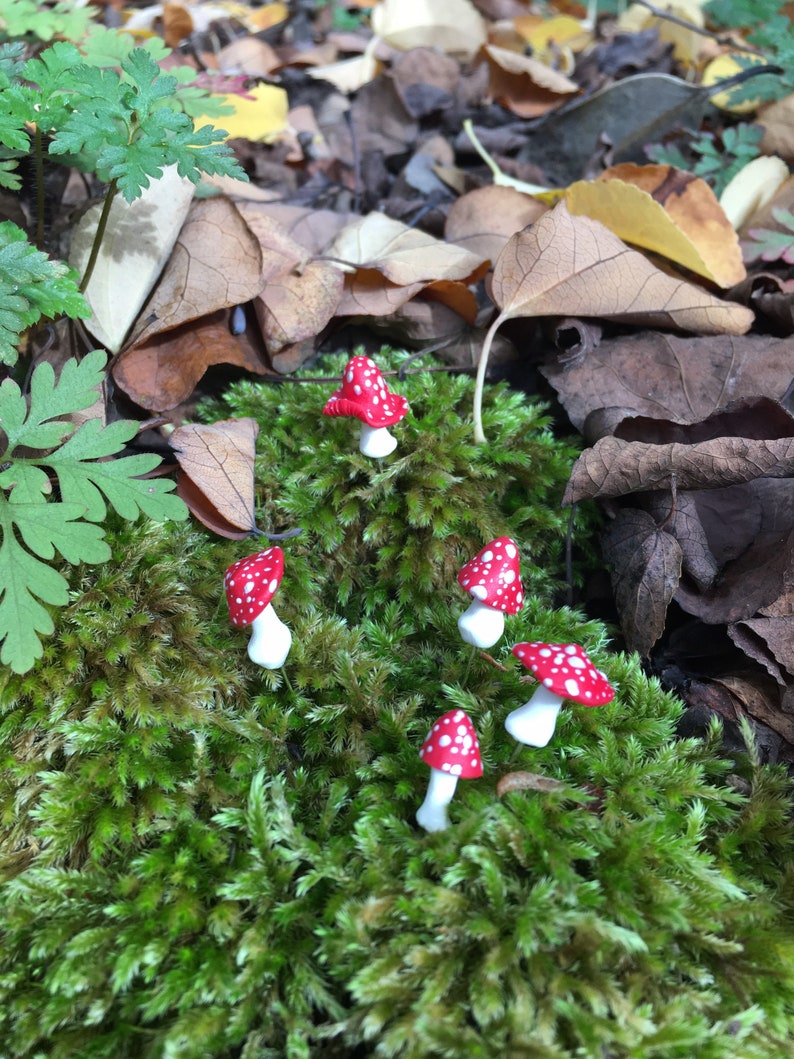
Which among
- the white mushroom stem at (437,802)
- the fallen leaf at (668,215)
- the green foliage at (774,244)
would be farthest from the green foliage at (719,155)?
the white mushroom stem at (437,802)

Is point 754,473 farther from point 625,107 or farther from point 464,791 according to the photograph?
point 625,107

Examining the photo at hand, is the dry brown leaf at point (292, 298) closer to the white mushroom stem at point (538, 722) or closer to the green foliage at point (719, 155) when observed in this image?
the white mushroom stem at point (538, 722)

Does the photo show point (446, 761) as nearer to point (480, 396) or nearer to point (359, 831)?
point (359, 831)

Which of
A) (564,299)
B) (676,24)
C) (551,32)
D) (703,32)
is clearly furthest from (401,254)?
(551,32)

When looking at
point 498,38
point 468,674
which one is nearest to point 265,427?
point 468,674

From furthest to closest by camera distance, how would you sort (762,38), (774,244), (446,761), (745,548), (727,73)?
(727,73) → (762,38) → (774,244) → (745,548) → (446,761)

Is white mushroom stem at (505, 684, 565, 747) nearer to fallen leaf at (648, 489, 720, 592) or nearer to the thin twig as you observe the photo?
fallen leaf at (648, 489, 720, 592)
